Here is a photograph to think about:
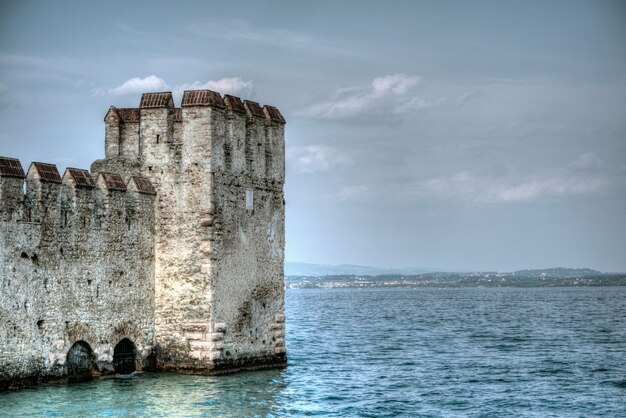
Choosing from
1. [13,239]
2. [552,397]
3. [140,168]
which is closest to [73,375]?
[13,239]

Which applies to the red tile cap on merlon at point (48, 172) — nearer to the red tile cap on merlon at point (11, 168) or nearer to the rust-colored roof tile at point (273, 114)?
the red tile cap on merlon at point (11, 168)

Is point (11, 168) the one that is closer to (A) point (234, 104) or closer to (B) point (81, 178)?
(B) point (81, 178)

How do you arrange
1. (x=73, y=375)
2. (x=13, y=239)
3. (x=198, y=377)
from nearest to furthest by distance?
(x=13, y=239)
(x=73, y=375)
(x=198, y=377)

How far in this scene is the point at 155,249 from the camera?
33.0m

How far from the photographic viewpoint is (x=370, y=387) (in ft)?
123

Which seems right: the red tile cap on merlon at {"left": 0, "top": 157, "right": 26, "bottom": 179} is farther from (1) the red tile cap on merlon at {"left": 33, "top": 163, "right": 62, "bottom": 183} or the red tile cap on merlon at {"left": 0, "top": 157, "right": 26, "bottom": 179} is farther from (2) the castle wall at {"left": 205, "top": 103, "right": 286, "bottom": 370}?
(2) the castle wall at {"left": 205, "top": 103, "right": 286, "bottom": 370}

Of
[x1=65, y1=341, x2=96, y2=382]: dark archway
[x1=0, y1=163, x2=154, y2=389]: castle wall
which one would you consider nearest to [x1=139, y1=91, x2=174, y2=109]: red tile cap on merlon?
[x1=0, y1=163, x2=154, y2=389]: castle wall

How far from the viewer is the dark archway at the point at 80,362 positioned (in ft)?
Answer: 97.7

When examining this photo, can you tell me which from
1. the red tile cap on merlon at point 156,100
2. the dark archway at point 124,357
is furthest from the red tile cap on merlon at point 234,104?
the dark archway at point 124,357

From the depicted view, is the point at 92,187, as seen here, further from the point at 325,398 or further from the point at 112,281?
the point at 325,398

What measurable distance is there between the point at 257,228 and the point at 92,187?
7.00m

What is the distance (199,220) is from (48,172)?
5.87 m

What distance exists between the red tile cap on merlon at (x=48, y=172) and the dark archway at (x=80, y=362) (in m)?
5.03

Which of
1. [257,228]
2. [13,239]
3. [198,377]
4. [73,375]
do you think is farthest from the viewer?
[257,228]
